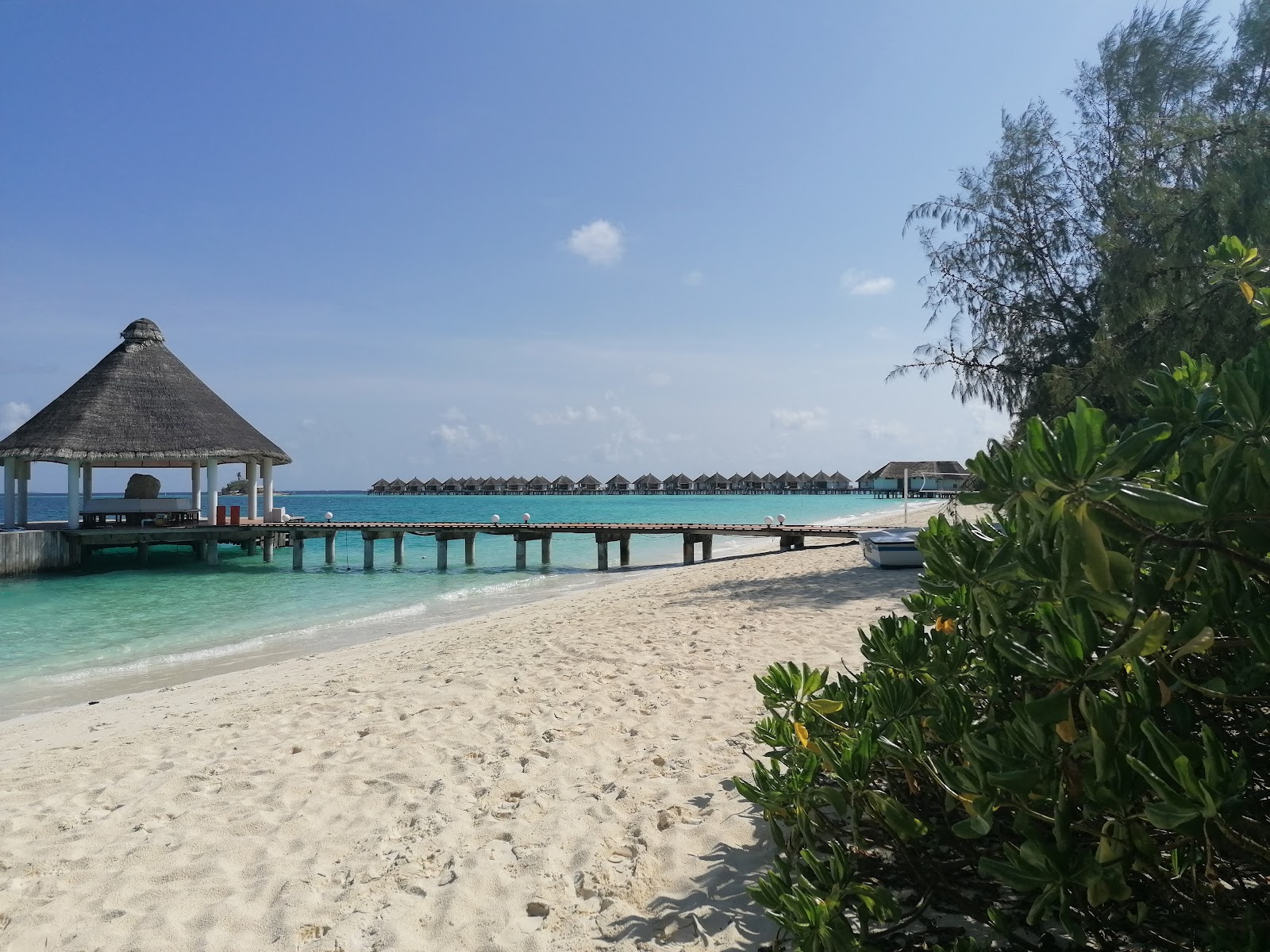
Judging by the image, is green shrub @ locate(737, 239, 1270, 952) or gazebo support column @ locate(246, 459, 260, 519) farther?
gazebo support column @ locate(246, 459, 260, 519)

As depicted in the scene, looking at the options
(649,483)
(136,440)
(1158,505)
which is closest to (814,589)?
(1158,505)

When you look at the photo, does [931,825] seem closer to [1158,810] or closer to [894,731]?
[894,731]

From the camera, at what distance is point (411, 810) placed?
3377 millimetres

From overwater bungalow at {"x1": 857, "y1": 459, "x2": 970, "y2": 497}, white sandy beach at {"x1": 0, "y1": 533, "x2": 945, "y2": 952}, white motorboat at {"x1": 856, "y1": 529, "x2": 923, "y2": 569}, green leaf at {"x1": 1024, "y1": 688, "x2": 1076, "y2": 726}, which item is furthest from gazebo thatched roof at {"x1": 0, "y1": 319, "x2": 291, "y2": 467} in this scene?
overwater bungalow at {"x1": 857, "y1": 459, "x2": 970, "y2": 497}

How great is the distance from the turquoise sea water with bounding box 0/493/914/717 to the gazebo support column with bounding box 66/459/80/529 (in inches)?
54.0

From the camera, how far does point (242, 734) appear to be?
4.91 m

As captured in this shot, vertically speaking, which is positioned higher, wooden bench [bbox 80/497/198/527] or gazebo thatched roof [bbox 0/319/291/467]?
gazebo thatched roof [bbox 0/319/291/467]

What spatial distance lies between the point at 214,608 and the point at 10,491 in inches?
445

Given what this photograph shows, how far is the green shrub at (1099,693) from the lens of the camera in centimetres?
106

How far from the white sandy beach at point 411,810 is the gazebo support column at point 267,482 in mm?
17306

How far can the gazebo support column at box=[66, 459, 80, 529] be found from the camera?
64.1 ft

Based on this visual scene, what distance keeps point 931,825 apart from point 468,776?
96.3 inches

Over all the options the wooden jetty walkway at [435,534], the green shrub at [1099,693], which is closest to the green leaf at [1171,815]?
the green shrub at [1099,693]

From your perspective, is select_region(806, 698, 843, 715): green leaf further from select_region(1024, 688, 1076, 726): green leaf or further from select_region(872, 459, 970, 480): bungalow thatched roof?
select_region(872, 459, 970, 480): bungalow thatched roof
